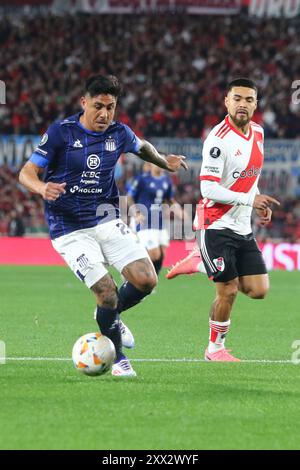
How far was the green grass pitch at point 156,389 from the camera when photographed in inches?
228

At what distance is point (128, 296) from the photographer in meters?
8.60

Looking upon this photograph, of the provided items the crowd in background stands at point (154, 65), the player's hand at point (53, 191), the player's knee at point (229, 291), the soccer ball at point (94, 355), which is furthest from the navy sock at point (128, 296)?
the crowd in background stands at point (154, 65)

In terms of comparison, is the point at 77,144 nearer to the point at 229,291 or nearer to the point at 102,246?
the point at 102,246

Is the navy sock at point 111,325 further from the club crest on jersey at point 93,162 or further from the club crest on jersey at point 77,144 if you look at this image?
the club crest on jersey at point 77,144

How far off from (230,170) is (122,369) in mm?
2179

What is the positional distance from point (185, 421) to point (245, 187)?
344 cm

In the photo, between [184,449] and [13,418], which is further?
[13,418]

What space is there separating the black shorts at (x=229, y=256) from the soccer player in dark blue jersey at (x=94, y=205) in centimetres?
98

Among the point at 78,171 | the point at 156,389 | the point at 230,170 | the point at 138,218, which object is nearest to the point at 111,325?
the point at 156,389

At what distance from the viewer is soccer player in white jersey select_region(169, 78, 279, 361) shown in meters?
9.06

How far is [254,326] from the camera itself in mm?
12469

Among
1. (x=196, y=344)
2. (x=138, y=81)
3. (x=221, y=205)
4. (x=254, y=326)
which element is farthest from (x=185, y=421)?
(x=138, y=81)

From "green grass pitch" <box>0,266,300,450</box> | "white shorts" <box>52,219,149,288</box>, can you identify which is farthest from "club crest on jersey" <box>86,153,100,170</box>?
"green grass pitch" <box>0,266,300,450</box>

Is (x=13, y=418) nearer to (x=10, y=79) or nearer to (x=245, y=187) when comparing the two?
(x=245, y=187)
